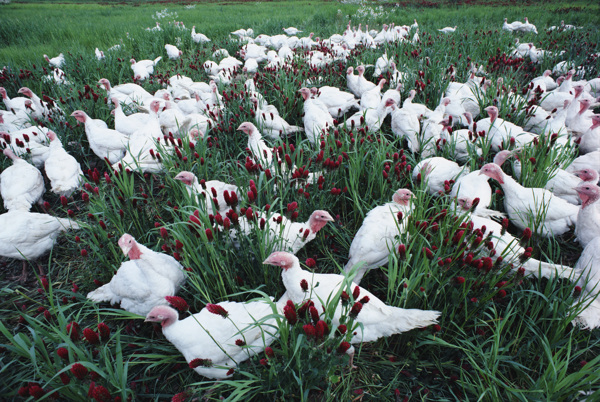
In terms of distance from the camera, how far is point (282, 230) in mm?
2125

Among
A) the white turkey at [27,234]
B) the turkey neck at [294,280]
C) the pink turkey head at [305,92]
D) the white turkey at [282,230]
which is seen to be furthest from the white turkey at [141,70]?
the turkey neck at [294,280]

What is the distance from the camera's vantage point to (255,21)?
12.7m

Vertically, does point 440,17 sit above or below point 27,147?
above

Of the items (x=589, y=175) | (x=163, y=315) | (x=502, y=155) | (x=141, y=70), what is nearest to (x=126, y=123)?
(x=141, y=70)

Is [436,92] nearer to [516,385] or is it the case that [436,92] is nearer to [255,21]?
[516,385]

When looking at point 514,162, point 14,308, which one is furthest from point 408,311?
point 14,308

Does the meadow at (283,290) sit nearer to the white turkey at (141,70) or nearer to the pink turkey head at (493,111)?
the pink turkey head at (493,111)

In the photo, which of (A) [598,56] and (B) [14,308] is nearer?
(B) [14,308]

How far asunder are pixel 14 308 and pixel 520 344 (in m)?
3.93

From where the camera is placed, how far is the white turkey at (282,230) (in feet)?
6.97

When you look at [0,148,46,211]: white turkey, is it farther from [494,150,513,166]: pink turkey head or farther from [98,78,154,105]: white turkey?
[494,150,513,166]: pink turkey head

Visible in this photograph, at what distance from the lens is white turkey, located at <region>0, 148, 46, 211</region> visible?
3.18m

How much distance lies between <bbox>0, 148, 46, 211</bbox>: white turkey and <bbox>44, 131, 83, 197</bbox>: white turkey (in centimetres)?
19

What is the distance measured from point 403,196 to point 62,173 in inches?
151
